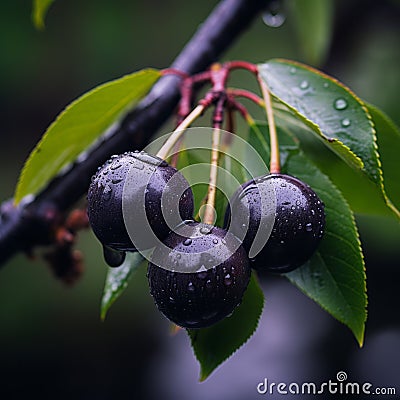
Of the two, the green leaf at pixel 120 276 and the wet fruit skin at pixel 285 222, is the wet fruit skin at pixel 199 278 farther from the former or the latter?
the green leaf at pixel 120 276

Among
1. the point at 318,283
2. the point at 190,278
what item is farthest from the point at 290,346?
the point at 190,278

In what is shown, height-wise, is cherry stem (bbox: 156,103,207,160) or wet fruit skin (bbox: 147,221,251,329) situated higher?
cherry stem (bbox: 156,103,207,160)

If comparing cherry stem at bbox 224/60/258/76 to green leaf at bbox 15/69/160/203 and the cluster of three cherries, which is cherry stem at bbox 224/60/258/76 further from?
the cluster of three cherries

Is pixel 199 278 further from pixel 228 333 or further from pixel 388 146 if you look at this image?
pixel 388 146

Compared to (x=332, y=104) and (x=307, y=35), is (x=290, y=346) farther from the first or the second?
(x=332, y=104)

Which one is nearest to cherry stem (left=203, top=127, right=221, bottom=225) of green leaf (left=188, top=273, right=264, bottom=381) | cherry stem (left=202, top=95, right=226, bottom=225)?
cherry stem (left=202, top=95, right=226, bottom=225)
